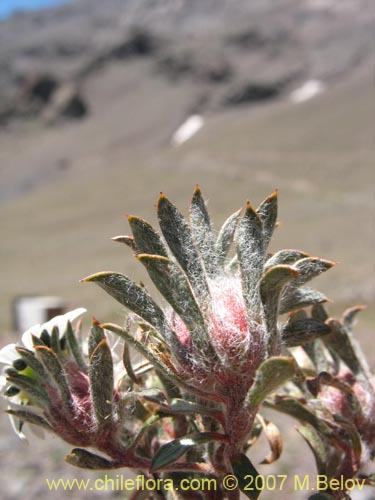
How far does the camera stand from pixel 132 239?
2.65 ft

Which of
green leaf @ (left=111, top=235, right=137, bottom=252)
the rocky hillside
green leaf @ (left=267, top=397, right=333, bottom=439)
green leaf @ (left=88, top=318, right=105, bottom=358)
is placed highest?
the rocky hillside

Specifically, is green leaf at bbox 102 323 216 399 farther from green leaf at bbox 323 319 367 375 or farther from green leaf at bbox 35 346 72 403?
green leaf at bbox 323 319 367 375

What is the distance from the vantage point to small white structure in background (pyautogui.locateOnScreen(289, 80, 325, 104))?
35.6 metres

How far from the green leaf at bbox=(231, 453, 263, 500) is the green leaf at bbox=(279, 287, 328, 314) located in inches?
8.0

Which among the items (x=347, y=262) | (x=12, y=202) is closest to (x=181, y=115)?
(x=12, y=202)

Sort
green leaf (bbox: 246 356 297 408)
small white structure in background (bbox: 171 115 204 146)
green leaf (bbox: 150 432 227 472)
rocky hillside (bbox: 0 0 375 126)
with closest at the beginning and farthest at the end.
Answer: green leaf (bbox: 246 356 297 408), green leaf (bbox: 150 432 227 472), small white structure in background (bbox: 171 115 204 146), rocky hillside (bbox: 0 0 375 126)

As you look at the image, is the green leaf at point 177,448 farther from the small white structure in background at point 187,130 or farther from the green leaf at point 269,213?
the small white structure in background at point 187,130

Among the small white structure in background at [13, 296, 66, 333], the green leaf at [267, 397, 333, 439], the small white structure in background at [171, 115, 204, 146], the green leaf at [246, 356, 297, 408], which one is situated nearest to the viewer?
the green leaf at [246, 356, 297, 408]

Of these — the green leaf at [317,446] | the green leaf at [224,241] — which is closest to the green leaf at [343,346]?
the green leaf at [317,446]

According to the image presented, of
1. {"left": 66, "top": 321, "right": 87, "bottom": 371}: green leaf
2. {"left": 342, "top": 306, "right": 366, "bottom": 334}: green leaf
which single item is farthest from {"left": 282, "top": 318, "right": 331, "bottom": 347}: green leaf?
{"left": 66, "top": 321, "right": 87, "bottom": 371}: green leaf

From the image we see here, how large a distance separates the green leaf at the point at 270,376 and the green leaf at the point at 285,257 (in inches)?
5.9

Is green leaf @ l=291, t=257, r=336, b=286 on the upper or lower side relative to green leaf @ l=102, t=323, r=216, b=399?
upper

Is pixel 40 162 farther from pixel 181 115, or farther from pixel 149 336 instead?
pixel 149 336

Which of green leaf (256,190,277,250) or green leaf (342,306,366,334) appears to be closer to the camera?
green leaf (256,190,277,250)
